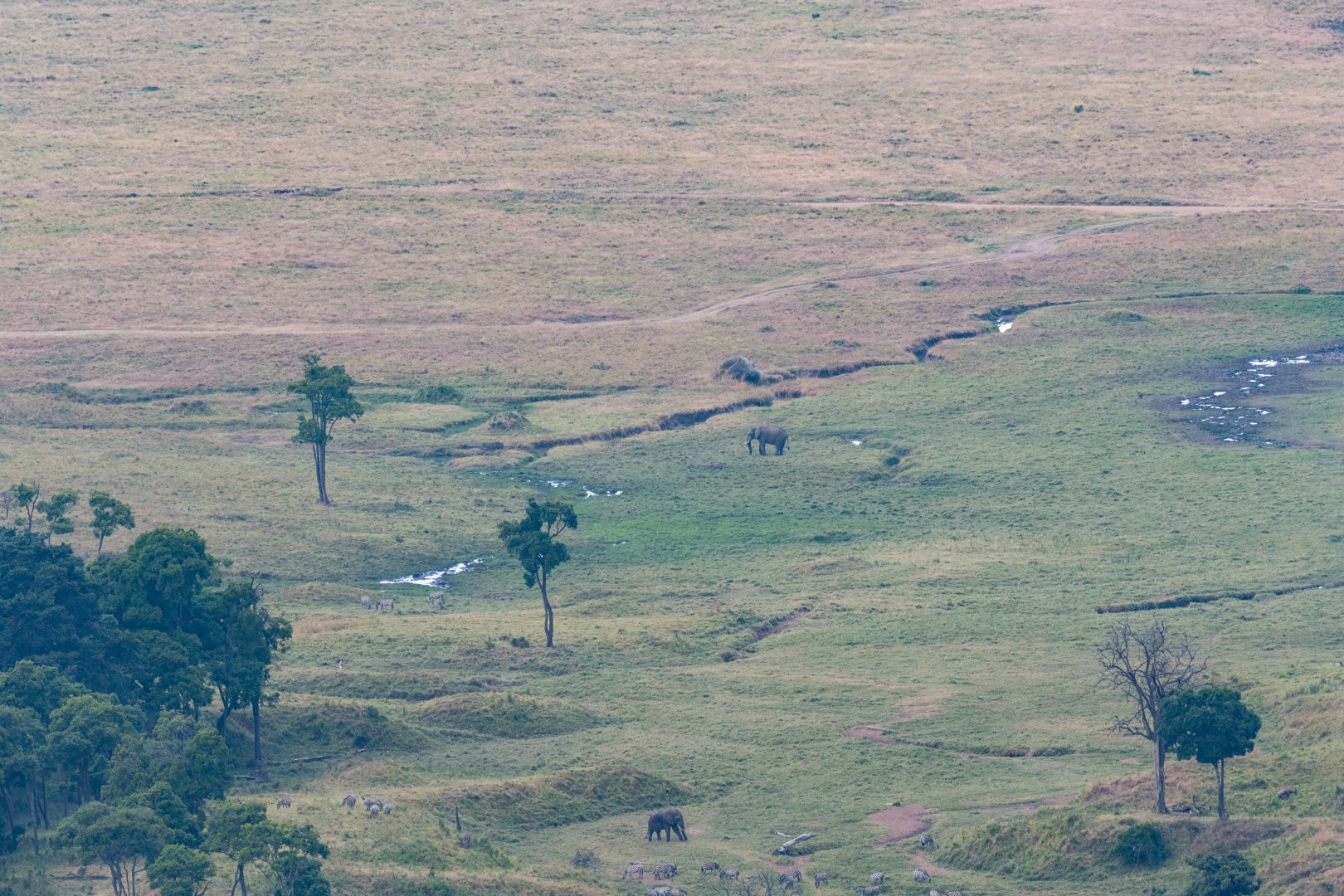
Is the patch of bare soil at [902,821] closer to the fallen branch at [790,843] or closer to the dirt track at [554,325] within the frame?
the fallen branch at [790,843]

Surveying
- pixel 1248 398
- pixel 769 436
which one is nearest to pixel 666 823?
pixel 769 436

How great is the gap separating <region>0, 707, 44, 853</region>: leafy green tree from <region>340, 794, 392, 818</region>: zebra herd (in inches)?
269

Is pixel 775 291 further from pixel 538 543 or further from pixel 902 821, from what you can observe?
pixel 902 821

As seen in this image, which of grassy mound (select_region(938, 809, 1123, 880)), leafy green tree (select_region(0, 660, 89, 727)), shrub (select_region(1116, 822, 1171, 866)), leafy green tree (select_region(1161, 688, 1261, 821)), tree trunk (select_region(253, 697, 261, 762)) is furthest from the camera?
tree trunk (select_region(253, 697, 261, 762))

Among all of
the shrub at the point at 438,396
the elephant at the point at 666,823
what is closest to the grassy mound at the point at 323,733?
the elephant at the point at 666,823

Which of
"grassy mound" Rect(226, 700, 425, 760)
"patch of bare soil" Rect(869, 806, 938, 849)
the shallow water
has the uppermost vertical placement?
"grassy mound" Rect(226, 700, 425, 760)

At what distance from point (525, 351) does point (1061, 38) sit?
75817 mm

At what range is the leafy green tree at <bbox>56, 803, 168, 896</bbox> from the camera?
37.4 meters

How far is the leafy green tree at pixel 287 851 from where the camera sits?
37031mm

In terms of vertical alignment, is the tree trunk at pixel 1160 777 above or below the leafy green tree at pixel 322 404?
below

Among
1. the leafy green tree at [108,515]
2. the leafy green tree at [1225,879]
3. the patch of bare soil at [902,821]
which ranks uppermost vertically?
the leafy green tree at [108,515]

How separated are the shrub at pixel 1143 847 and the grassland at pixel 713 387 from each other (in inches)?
16.6

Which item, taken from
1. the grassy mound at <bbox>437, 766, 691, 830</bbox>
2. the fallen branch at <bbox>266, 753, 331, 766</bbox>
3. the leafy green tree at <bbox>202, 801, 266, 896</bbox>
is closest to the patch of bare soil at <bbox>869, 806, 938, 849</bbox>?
the grassy mound at <bbox>437, 766, 691, 830</bbox>

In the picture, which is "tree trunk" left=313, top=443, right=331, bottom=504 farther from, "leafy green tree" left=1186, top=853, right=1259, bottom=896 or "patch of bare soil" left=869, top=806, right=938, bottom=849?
"leafy green tree" left=1186, top=853, right=1259, bottom=896
